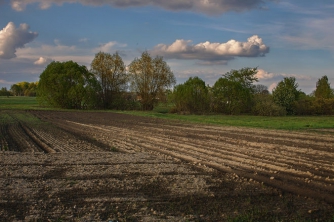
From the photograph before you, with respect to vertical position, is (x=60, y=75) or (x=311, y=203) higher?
(x=60, y=75)

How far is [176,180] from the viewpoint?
9.42m

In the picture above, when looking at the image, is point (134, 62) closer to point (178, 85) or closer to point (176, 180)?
point (178, 85)

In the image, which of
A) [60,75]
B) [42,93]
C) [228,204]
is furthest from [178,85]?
[228,204]

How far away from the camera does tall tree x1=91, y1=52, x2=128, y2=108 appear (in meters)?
63.9

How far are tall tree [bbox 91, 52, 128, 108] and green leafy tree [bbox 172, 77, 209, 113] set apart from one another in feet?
43.9

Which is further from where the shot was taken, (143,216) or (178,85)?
(178,85)

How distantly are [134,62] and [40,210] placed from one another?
57.0m

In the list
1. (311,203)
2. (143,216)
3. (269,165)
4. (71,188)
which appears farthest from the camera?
(269,165)

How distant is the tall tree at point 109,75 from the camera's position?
63.9 metres

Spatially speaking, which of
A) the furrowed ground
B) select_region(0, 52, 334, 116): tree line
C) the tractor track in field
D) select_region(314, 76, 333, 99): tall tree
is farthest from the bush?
the furrowed ground

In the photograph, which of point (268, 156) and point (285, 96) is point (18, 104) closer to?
point (285, 96)

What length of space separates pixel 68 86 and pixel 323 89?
42.3 metres

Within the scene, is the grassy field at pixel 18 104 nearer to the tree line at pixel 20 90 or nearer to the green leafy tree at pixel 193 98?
the green leafy tree at pixel 193 98

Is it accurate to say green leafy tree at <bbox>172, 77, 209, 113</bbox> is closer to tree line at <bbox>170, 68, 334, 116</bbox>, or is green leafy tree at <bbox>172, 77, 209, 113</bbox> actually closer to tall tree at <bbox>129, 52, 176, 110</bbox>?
tree line at <bbox>170, 68, 334, 116</bbox>
